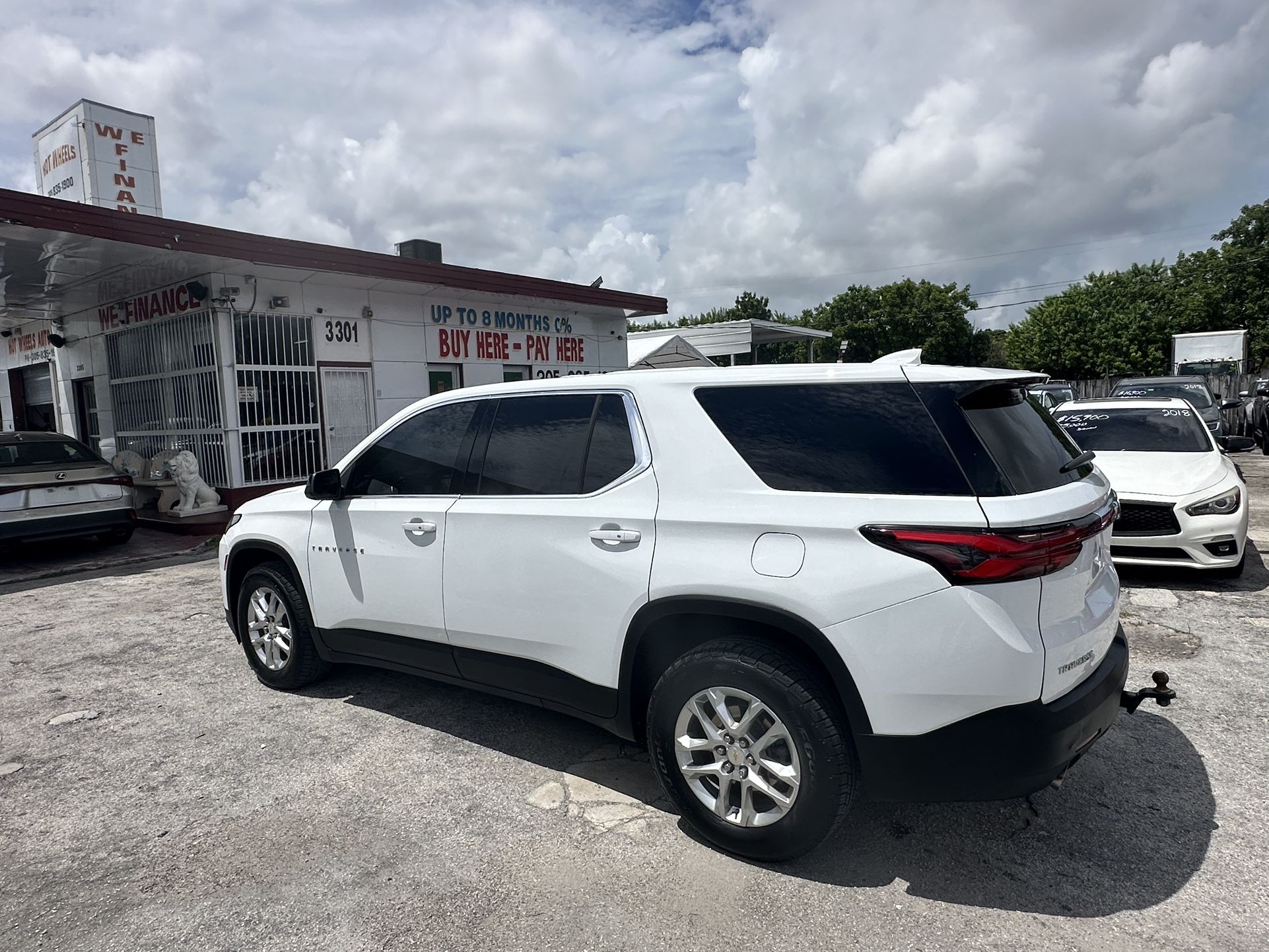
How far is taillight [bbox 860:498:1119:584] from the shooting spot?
7.65 ft

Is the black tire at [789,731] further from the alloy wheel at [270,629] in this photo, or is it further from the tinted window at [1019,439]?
the alloy wheel at [270,629]

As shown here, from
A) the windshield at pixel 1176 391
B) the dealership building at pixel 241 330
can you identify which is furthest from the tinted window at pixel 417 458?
the windshield at pixel 1176 391

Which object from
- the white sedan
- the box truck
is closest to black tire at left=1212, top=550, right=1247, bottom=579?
the white sedan

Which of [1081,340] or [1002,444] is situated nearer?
[1002,444]

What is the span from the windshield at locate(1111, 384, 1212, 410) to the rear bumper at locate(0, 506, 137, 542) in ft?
53.6

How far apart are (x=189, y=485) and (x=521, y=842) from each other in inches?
398

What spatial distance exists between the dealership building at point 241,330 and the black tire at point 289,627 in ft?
21.0

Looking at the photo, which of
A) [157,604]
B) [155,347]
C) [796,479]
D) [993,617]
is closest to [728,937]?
[993,617]

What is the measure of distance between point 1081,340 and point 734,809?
52.9 metres

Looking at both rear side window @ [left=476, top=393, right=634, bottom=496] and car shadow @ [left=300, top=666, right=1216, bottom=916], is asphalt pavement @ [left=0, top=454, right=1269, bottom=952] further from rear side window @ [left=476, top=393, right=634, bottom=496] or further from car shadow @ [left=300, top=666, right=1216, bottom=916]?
rear side window @ [left=476, top=393, right=634, bottom=496]

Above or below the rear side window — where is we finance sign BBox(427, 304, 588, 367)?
above

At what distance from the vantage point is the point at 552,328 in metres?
16.3

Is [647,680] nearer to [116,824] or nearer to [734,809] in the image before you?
[734,809]

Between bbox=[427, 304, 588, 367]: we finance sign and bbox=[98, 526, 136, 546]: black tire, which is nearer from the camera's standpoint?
bbox=[98, 526, 136, 546]: black tire
